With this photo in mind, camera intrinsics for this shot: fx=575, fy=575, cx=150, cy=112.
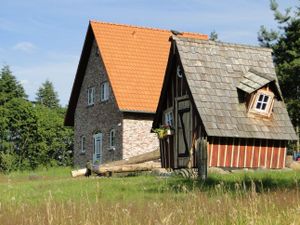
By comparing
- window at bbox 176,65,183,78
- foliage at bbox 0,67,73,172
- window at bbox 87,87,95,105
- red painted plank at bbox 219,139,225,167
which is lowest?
foliage at bbox 0,67,73,172

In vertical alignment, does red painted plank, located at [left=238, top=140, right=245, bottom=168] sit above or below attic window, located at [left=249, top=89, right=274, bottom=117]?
below

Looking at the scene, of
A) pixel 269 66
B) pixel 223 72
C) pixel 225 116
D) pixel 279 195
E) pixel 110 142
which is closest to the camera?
pixel 279 195

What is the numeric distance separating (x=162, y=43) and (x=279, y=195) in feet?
90.9

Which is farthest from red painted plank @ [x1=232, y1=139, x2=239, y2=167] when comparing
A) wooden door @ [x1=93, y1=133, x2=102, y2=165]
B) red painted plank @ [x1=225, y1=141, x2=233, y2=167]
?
wooden door @ [x1=93, y1=133, x2=102, y2=165]

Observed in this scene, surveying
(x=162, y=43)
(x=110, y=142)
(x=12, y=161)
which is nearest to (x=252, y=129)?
(x=110, y=142)

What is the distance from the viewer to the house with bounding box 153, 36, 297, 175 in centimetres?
2238

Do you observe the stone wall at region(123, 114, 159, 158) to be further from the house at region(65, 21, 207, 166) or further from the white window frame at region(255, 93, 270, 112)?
the white window frame at region(255, 93, 270, 112)

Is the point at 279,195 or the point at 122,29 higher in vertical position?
the point at 122,29

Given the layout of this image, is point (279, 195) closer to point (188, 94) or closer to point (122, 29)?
point (188, 94)

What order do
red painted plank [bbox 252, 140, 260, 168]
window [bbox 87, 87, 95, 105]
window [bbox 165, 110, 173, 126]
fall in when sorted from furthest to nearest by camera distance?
window [bbox 87, 87, 95, 105] < window [bbox 165, 110, 173, 126] < red painted plank [bbox 252, 140, 260, 168]

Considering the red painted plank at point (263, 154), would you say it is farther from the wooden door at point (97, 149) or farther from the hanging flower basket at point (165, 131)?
the wooden door at point (97, 149)

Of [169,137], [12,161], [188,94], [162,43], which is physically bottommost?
[12,161]

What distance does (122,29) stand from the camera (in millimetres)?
36219

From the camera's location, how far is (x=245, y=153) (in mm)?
23031
